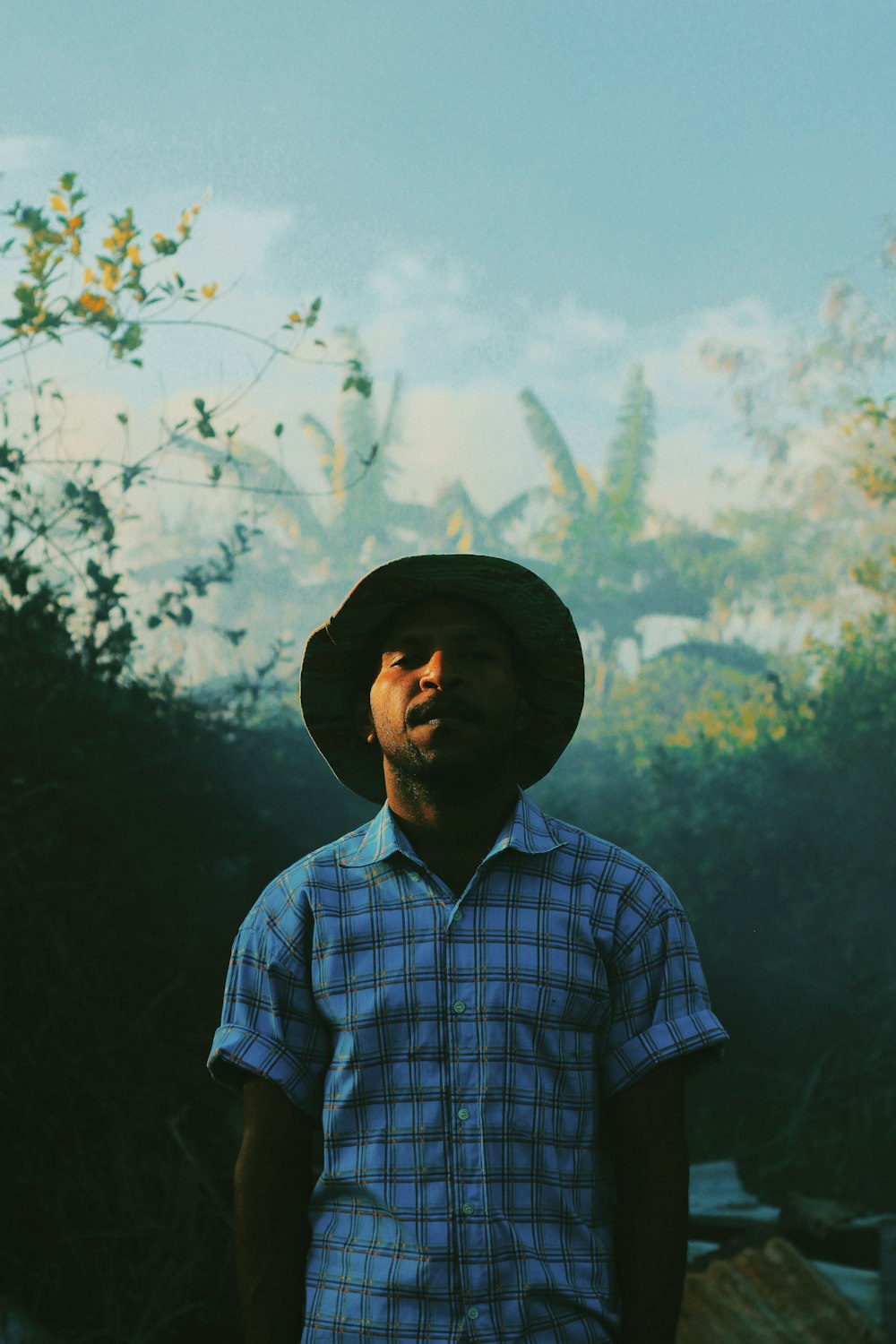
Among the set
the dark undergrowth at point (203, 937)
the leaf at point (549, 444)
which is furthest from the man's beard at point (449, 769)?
the leaf at point (549, 444)

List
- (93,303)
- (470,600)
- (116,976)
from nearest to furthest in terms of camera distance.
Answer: (470,600)
(116,976)
(93,303)

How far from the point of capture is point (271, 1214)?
4.81ft

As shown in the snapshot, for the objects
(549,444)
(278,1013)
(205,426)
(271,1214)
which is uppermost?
(549,444)

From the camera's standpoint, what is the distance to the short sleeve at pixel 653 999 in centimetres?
150

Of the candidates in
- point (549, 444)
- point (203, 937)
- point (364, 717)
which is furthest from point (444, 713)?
point (549, 444)

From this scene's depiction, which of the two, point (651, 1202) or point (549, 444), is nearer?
point (651, 1202)

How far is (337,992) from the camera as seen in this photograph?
1521 mm

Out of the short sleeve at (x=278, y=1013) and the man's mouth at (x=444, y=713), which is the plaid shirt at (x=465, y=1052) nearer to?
the short sleeve at (x=278, y=1013)

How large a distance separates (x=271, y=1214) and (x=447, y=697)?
639mm

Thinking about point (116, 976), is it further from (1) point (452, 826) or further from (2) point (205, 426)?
(1) point (452, 826)

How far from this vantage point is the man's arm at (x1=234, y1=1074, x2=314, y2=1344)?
1.45 metres

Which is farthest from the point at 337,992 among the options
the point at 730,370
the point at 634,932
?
the point at 730,370

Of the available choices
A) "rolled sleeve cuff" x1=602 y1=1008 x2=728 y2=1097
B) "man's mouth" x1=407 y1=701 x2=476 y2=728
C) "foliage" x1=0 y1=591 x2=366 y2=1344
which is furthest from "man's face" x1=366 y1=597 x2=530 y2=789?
"foliage" x1=0 y1=591 x2=366 y2=1344

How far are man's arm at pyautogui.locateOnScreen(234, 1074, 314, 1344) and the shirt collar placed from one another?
0.30 meters
